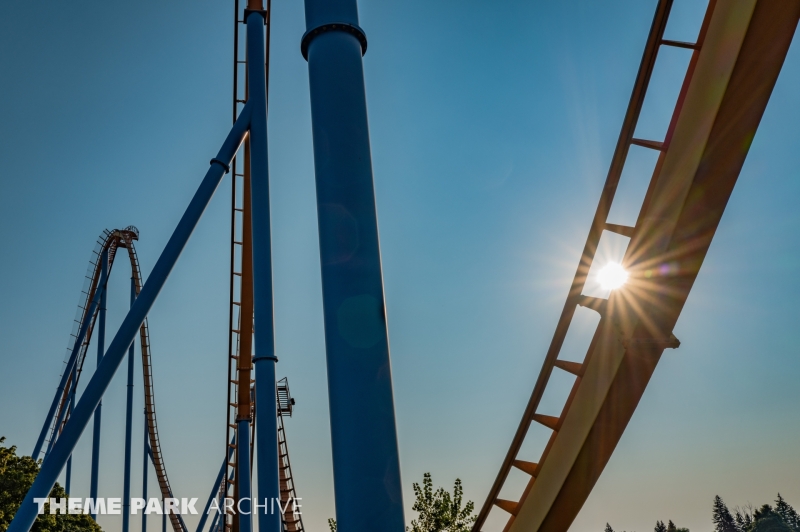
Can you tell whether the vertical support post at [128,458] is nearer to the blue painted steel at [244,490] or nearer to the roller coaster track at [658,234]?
the blue painted steel at [244,490]

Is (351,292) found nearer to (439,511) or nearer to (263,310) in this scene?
(263,310)

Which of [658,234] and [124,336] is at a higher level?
[124,336]

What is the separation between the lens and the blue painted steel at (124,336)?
167 inches

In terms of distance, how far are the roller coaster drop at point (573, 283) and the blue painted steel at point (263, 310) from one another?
1cm

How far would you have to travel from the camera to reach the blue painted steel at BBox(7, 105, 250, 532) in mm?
4233

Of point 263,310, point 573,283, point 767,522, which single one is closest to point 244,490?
point 263,310

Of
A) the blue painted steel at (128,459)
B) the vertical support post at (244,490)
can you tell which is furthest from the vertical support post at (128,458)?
the vertical support post at (244,490)

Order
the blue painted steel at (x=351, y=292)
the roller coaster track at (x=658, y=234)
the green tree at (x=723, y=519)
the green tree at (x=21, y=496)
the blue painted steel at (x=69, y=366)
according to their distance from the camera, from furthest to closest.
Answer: the green tree at (x=723, y=519), the blue painted steel at (x=69, y=366), the green tree at (x=21, y=496), the roller coaster track at (x=658, y=234), the blue painted steel at (x=351, y=292)

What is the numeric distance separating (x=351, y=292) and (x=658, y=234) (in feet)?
6.67

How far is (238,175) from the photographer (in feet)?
26.6

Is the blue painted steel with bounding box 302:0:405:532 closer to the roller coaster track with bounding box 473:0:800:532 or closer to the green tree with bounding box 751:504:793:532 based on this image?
the roller coaster track with bounding box 473:0:800:532

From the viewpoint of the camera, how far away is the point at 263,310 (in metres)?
5.22

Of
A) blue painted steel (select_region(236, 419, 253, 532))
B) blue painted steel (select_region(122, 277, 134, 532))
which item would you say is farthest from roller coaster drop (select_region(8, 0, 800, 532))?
blue painted steel (select_region(122, 277, 134, 532))

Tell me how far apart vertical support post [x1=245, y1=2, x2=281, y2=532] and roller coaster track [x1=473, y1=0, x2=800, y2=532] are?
1.85 metres
